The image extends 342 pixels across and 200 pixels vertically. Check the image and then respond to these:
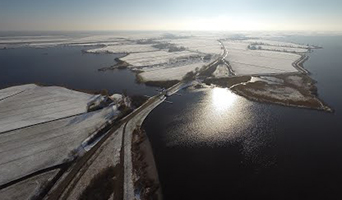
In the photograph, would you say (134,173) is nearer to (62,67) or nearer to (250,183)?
(250,183)

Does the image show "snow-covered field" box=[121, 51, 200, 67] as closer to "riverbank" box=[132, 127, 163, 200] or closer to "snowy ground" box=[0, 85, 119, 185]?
"snowy ground" box=[0, 85, 119, 185]

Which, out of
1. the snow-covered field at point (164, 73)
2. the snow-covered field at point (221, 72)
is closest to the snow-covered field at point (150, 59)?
the snow-covered field at point (164, 73)

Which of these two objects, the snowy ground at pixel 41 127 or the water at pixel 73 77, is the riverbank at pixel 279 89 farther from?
the snowy ground at pixel 41 127

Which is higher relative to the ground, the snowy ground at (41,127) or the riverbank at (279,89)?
the riverbank at (279,89)

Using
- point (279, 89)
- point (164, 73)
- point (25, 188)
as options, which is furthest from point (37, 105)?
point (279, 89)

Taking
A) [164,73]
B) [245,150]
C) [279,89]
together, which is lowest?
[245,150]

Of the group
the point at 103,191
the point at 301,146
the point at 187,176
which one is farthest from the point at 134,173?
the point at 301,146

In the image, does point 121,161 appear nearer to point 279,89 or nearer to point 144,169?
point 144,169
